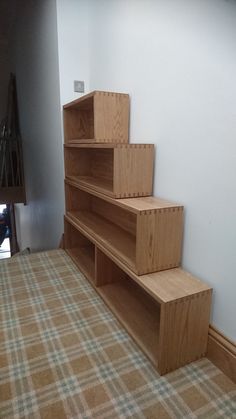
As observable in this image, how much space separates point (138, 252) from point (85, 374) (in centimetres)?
51

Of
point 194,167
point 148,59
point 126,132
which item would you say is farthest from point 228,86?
point 126,132

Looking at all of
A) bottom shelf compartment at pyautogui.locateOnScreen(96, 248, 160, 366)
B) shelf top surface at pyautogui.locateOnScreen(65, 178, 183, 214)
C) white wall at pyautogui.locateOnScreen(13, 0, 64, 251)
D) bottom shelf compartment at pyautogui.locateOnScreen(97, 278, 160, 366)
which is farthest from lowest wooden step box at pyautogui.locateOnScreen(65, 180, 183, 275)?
white wall at pyautogui.locateOnScreen(13, 0, 64, 251)

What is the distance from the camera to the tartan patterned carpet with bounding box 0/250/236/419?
34.2 inches

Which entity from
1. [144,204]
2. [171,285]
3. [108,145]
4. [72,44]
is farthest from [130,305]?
[72,44]

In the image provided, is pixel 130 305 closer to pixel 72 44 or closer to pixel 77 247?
pixel 77 247

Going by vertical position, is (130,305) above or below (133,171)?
below

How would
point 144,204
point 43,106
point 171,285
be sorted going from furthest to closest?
point 43,106 < point 144,204 < point 171,285

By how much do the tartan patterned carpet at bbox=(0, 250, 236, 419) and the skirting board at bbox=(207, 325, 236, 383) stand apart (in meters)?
0.03

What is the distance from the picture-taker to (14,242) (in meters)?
6.06

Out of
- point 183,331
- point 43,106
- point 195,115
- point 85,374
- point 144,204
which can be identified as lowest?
point 85,374

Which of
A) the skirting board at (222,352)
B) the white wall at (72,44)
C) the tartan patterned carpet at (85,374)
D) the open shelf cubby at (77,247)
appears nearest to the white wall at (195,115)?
the skirting board at (222,352)

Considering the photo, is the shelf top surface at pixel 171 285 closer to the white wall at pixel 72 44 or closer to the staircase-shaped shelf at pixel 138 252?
the staircase-shaped shelf at pixel 138 252

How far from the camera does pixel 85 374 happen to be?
1.00 meters

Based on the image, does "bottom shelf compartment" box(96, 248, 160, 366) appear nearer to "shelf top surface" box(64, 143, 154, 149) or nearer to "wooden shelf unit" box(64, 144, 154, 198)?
"wooden shelf unit" box(64, 144, 154, 198)
